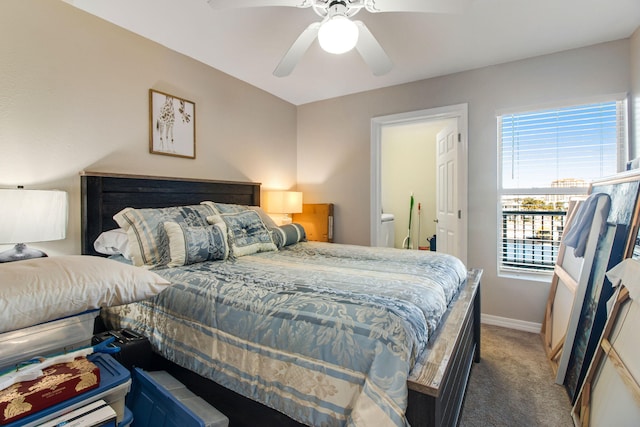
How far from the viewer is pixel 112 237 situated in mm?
2078

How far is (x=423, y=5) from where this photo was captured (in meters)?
1.61

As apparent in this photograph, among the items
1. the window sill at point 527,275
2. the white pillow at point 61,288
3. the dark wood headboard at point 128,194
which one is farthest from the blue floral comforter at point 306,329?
the window sill at point 527,275

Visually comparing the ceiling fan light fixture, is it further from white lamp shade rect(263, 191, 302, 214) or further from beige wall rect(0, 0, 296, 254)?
white lamp shade rect(263, 191, 302, 214)

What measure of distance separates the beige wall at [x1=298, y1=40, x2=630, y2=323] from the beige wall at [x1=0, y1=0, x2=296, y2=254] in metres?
1.42

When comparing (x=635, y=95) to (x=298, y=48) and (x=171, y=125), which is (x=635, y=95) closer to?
(x=298, y=48)

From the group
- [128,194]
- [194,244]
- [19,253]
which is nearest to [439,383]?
[194,244]

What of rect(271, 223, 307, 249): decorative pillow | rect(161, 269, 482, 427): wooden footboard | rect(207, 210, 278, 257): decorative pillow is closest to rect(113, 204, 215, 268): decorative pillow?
rect(207, 210, 278, 257): decorative pillow

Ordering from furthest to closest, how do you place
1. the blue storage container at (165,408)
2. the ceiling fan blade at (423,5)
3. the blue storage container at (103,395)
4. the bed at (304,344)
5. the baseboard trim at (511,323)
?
the baseboard trim at (511,323)
the ceiling fan blade at (423,5)
the blue storage container at (165,408)
the bed at (304,344)
the blue storage container at (103,395)

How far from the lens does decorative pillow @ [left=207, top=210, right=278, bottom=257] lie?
2.29m

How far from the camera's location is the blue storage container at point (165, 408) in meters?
1.18

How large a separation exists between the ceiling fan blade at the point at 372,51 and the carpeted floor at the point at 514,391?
88.6 inches

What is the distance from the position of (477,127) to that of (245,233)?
2.50m

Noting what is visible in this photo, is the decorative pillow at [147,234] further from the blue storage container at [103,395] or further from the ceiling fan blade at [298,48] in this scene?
the ceiling fan blade at [298,48]

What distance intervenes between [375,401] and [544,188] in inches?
112
